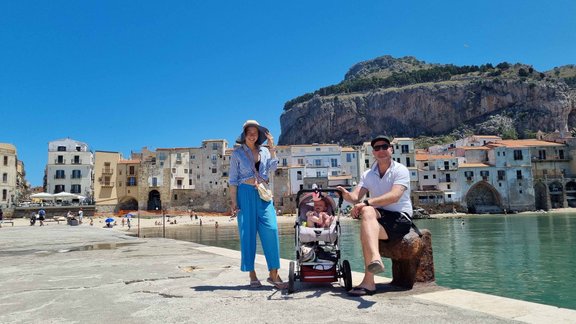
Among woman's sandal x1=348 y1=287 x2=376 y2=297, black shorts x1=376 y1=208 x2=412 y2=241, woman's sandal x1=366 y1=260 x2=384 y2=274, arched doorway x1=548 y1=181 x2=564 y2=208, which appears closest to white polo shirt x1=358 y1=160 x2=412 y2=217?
black shorts x1=376 y1=208 x2=412 y2=241

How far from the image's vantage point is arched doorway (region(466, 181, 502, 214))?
235 ft

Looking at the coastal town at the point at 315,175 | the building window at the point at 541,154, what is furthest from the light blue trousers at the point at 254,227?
the building window at the point at 541,154

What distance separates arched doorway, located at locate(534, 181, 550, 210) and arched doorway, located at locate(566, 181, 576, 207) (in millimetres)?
4206

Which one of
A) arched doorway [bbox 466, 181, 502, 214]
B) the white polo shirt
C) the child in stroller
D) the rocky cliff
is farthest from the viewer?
the rocky cliff

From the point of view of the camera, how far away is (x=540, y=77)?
130 metres

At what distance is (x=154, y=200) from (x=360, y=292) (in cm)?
7020

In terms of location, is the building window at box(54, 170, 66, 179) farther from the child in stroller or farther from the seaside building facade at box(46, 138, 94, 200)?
the child in stroller

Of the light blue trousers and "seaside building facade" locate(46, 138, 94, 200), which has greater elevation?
"seaside building facade" locate(46, 138, 94, 200)

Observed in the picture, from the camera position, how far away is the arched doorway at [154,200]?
6975 centimetres

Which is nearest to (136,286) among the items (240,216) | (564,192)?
(240,216)

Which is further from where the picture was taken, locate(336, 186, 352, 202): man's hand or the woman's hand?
the woman's hand

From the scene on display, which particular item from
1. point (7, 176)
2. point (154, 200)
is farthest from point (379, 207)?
point (154, 200)

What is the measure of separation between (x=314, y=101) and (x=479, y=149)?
86595mm

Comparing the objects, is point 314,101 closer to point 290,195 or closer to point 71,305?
point 290,195
